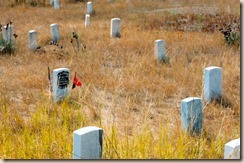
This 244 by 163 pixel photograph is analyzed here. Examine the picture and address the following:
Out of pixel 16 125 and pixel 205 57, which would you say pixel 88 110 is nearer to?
pixel 16 125

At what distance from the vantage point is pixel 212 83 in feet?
17.0

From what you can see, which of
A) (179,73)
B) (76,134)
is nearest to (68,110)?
(76,134)

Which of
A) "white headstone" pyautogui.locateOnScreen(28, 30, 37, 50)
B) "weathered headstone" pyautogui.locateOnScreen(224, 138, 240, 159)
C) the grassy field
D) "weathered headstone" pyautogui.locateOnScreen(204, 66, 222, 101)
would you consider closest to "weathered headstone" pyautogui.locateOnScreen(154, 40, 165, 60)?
the grassy field

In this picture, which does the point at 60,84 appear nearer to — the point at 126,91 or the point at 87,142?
the point at 126,91

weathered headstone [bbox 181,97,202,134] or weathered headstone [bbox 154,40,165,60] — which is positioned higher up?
weathered headstone [bbox 154,40,165,60]

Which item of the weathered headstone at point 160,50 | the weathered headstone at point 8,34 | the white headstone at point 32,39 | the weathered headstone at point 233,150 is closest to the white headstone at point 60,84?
the weathered headstone at point 160,50

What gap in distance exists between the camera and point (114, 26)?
1043cm

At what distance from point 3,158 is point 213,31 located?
806 cm

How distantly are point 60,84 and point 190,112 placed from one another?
181 centimetres

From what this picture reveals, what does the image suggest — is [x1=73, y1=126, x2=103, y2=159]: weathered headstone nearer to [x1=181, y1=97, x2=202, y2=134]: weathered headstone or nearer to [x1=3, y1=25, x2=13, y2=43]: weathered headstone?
[x1=181, y1=97, x2=202, y2=134]: weathered headstone

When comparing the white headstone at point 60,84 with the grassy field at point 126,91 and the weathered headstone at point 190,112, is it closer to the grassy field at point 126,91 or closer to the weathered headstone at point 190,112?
the grassy field at point 126,91

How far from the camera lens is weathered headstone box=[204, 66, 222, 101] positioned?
5.06m

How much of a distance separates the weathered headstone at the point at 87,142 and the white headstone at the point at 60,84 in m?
2.20

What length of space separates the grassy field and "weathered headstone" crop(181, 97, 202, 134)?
89 millimetres
